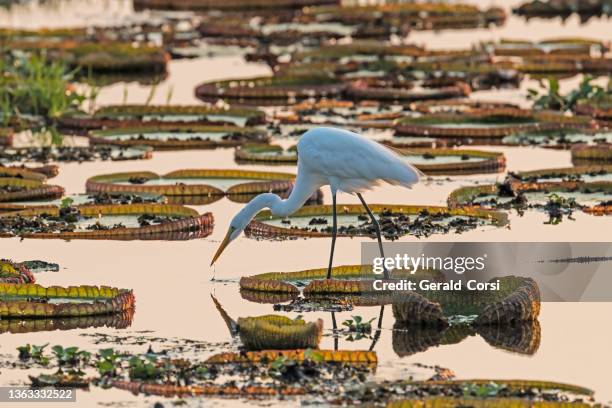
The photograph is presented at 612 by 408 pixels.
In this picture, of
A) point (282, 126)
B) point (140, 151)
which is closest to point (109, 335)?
point (140, 151)

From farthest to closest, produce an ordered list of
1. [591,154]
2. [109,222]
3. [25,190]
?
[591,154]
[25,190]
[109,222]

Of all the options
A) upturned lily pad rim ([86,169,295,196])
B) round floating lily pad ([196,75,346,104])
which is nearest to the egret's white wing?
upturned lily pad rim ([86,169,295,196])

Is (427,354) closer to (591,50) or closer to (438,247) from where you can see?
(438,247)

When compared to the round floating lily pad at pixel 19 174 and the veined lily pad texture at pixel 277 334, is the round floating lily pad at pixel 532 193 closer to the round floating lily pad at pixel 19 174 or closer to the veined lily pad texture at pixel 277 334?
the round floating lily pad at pixel 19 174

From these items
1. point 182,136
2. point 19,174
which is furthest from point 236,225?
point 182,136

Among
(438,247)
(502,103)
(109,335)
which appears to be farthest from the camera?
(502,103)

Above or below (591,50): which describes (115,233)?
below

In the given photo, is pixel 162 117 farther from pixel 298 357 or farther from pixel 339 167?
pixel 298 357
